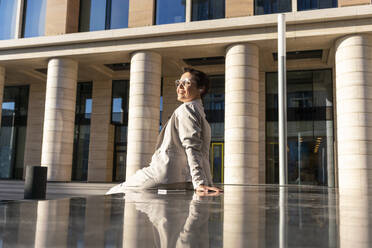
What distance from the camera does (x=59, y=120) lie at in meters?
21.0

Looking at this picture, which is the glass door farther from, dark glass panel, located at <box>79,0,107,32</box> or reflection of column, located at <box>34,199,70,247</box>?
reflection of column, located at <box>34,199,70,247</box>

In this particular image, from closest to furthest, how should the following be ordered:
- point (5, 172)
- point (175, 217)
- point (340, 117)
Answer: point (175, 217) → point (340, 117) → point (5, 172)

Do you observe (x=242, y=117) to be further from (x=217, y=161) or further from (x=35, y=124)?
(x=35, y=124)

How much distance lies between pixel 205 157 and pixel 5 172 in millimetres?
26638

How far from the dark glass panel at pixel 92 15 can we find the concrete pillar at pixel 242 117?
853 centimetres

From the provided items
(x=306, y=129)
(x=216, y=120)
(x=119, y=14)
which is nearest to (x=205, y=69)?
(x=216, y=120)

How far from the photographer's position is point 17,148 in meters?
27.8

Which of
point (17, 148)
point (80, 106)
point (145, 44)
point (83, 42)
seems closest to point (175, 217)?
point (145, 44)

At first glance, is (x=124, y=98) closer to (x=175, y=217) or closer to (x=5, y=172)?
(x=5, y=172)

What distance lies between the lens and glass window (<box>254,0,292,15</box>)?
18797 mm

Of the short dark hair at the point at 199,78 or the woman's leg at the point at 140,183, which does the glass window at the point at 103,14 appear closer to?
the short dark hair at the point at 199,78

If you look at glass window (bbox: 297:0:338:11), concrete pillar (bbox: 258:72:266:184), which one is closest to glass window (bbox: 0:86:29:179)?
concrete pillar (bbox: 258:72:266:184)

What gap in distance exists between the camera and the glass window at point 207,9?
19734 mm

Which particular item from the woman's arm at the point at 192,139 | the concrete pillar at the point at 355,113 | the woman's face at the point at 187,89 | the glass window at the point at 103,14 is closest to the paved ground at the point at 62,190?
the glass window at the point at 103,14
